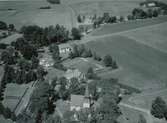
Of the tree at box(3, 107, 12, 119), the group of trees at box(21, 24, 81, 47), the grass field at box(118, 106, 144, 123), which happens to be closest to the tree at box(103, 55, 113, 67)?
the grass field at box(118, 106, 144, 123)

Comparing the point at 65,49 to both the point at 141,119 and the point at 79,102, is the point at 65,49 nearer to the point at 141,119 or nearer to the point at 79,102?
the point at 79,102

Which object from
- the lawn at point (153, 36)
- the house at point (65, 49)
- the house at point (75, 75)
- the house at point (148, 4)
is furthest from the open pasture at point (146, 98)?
the house at point (148, 4)

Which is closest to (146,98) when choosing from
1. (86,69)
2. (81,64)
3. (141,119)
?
(141,119)

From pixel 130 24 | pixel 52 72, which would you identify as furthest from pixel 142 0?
pixel 52 72

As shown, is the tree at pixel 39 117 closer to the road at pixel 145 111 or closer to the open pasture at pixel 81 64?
the road at pixel 145 111

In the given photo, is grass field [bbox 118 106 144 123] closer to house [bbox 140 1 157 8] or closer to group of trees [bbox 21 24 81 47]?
group of trees [bbox 21 24 81 47]

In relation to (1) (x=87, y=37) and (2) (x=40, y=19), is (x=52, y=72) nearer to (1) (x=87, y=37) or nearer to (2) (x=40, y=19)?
(1) (x=87, y=37)
